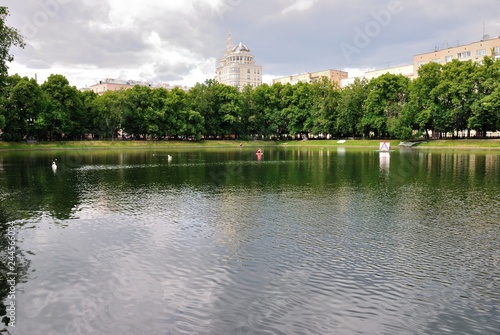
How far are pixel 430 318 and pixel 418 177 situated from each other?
1183 inches

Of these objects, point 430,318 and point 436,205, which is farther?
point 436,205

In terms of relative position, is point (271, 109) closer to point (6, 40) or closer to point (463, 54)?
point (463, 54)

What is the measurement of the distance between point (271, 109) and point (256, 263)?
13178 cm

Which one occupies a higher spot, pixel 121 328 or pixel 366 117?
pixel 366 117

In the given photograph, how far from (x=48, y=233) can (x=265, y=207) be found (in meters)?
11.7

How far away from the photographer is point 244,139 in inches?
5576

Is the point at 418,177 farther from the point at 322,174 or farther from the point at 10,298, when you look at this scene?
the point at 10,298

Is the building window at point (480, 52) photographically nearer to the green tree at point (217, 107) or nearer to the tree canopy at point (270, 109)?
the tree canopy at point (270, 109)

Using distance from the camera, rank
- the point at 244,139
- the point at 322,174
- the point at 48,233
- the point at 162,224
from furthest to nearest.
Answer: the point at 244,139, the point at 322,174, the point at 162,224, the point at 48,233

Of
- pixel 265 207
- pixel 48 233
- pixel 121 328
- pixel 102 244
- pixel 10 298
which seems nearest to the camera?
pixel 121 328

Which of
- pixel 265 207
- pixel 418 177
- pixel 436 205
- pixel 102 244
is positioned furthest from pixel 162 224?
pixel 418 177

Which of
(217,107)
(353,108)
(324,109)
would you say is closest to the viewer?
(353,108)

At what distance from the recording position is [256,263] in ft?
45.9

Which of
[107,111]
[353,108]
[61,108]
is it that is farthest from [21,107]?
[353,108]
